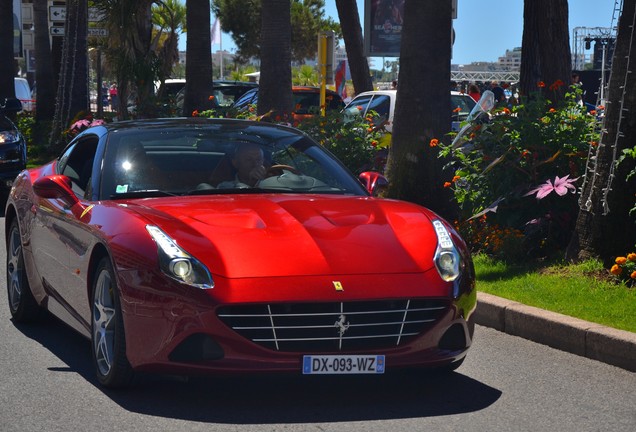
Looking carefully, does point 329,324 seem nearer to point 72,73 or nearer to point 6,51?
point 72,73

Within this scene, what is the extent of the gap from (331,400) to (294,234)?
883mm

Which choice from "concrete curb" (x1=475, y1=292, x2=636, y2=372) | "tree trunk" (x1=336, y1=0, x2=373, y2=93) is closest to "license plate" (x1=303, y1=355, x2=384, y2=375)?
"concrete curb" (x1=475, y1=292, x2=636, y2=372)

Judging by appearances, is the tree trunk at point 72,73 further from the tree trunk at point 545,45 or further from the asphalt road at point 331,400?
the asphalt road at point 331,400

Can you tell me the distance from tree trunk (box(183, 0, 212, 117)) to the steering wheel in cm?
1383

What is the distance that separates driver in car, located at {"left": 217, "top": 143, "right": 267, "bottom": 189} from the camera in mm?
7762

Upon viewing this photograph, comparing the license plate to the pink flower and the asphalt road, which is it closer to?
the asphalt road

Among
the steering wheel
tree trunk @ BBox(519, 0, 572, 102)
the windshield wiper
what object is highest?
tree trunk @ BBox(519, 0, 572, 102)

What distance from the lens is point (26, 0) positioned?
7412 cm

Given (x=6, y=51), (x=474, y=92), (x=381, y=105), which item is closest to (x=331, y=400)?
(x=381, y=105)

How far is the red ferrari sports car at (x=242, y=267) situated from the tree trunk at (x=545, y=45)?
7145mm

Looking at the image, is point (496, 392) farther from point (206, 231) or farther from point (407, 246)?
point (206, 231)

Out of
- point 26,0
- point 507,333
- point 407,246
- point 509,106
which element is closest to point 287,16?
point 509,106

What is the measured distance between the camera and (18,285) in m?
8.99

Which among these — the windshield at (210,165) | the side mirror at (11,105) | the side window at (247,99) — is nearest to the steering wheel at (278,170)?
the windshield at (210,165)
